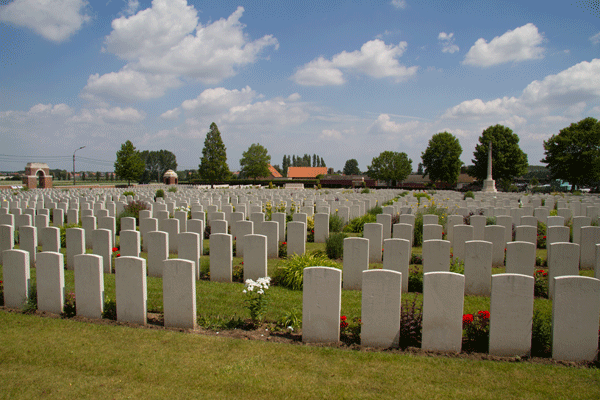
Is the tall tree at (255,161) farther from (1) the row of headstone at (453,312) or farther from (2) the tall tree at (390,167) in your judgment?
(1) the row of headstone at (453,312)

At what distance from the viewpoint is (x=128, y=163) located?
56.4 meters

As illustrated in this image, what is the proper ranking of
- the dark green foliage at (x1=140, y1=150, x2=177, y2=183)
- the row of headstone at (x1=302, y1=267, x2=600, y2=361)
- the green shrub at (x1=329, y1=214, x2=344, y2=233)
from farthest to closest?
the dark green foliage at (x1=140, y1=150, x2=177, y2=183) < the green shrub at (x1=329, y1=214, x2=344, y2=233) < the row of headstone at (x1=302, y1=267, x2=600, y2=361)

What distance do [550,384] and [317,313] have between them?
97.7 inches

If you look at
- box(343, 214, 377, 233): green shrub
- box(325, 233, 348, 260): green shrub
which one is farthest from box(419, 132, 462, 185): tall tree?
box(325, 233, 348, 260): green shrub

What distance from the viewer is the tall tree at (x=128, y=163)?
56.3 m

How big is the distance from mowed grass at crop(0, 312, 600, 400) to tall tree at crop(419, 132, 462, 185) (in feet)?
204

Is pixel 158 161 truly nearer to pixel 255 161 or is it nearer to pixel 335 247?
pixel 255 161

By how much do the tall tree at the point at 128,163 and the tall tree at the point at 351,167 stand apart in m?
106

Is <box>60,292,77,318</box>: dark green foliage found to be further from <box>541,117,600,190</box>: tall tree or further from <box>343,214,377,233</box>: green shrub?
<box>541,117,600,190</box>: tall tree

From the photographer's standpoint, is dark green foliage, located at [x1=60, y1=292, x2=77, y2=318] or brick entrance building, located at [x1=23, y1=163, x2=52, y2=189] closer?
dark green foliage, located at [x1=60, y1=292, x2=77, y2=318]

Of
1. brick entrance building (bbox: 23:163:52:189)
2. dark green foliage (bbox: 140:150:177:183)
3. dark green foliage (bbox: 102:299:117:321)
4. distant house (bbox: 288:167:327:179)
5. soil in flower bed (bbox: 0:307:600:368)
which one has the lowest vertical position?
soil in flower bed (bbox: 0:307:600:368)

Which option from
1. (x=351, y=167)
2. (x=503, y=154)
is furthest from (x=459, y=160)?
(x=351, y=167)

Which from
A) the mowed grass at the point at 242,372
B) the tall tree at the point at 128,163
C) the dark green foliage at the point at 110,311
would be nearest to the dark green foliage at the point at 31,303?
the mowed grass at the point at 242,372

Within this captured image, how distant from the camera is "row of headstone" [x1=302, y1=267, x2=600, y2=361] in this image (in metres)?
3.91
